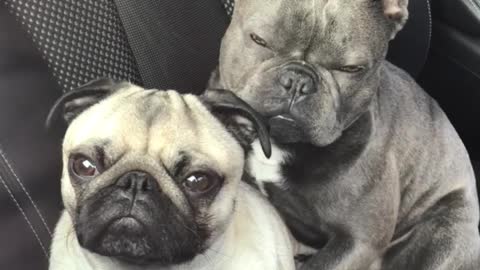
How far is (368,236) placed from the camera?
1.38 m

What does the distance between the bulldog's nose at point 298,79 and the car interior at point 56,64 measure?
269 millimetres

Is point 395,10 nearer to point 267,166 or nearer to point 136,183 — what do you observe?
point 267,166

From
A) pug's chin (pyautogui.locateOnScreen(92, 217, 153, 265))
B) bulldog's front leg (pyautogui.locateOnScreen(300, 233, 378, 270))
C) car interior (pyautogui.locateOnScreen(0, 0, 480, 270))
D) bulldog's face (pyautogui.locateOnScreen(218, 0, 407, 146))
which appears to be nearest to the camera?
pug's chin (pyautogui.locateOnScreen(92, 217, 153, 265))

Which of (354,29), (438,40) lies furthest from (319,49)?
(438,40)

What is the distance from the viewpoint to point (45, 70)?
46.6 inches

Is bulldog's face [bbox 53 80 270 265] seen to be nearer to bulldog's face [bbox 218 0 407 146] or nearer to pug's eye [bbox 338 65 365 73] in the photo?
bulldog's face [bbox 218 0 407 146]

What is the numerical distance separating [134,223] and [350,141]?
0.54 m

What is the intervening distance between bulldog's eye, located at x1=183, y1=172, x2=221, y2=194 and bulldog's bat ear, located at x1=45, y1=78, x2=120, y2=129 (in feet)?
Answer: 0.70

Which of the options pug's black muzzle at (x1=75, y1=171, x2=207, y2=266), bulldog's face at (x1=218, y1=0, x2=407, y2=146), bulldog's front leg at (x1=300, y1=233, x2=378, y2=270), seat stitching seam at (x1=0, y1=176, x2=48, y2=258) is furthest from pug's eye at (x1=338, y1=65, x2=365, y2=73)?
seat stitching seam at (x1=0, y1=176, x2=48, y2=258)

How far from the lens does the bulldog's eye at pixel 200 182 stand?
3.55 feet

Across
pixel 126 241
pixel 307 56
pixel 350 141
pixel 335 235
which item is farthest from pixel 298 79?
pixel 126 241

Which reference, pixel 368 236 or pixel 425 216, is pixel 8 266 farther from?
pixel 425 216

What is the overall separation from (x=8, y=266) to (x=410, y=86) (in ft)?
3.05

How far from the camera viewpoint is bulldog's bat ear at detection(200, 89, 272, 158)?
3.74 ft
